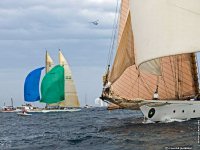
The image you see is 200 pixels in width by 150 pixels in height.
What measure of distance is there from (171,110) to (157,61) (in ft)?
14.0

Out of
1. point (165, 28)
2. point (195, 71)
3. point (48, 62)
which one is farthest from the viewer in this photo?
point (48, 62)

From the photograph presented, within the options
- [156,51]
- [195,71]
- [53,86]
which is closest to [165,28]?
[156,51]

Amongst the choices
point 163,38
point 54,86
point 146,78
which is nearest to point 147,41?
point 163,38

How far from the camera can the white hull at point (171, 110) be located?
121 ft

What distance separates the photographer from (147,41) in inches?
1104

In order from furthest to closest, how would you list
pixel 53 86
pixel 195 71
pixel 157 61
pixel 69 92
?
pixel 69 92 < pixel 53 86 < pixel 195 71 < pixel 157 61

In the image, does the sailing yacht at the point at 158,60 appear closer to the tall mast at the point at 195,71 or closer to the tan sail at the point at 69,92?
the tall mast at the point at 195,71

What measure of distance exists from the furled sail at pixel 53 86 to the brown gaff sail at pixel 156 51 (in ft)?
165

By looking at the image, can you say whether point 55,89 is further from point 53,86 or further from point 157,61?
point 157,61

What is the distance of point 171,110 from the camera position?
3756 cm

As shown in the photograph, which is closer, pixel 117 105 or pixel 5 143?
pixel 5 143

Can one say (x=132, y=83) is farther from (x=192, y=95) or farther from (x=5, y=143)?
(x=5, y=143)

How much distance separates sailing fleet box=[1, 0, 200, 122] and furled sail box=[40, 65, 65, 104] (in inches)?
1949

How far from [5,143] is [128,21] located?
Result: 46.9ft
